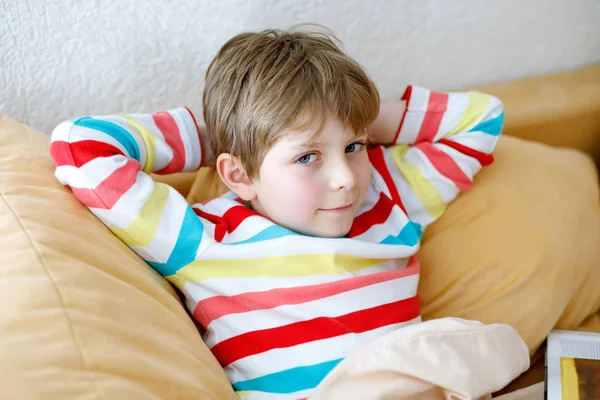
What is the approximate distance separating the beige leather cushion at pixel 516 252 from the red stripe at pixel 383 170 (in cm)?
9

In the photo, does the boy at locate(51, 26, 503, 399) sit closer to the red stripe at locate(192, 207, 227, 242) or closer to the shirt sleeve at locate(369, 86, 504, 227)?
the red stripe at locate(192, 207, 227, 242)

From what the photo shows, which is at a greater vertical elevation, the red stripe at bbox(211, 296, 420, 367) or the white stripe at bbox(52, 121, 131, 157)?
the white stripe at bbox(52, 121, 131, 157)

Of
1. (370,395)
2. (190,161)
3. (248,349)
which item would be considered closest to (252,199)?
Result: (190,161)

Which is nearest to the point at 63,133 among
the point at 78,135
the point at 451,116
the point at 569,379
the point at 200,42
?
the point at 78,135

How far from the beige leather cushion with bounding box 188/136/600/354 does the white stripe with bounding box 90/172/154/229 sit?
0.21 metres

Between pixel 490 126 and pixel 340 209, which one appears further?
pixel 490 126

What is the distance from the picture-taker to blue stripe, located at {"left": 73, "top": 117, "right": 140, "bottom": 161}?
2.81ft

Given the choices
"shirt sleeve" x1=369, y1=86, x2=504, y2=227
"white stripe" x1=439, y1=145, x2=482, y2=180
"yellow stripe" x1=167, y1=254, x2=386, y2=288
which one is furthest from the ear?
"white stripe" x1=439, y1=145, x2=482, y2=180

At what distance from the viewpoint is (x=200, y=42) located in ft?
3.61

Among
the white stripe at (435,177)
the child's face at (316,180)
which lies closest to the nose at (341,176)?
the child's face at (316,180)

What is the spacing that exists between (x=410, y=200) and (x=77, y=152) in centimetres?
Result: 48

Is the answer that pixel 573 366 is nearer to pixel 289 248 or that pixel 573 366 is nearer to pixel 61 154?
pixel 289 248

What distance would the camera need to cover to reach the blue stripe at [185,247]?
0.84m

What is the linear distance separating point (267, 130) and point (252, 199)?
0.13 meters
